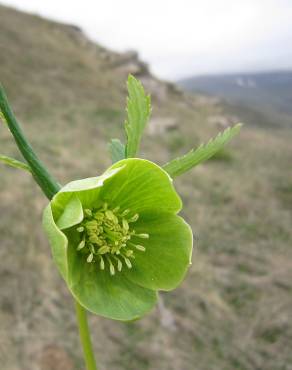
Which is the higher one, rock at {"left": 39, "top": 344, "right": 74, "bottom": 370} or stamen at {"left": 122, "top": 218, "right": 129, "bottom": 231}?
stamen at {"left": 122, "top": 218, "right": 129, "bottom": 231}

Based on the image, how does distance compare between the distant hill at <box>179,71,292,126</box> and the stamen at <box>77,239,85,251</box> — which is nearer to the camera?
the stamen at <box>77,239,85,251</box>

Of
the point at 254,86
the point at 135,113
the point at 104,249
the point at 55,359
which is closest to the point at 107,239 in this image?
the point at 104,249

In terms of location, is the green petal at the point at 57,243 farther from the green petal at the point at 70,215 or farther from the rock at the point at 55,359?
the rock at the point at 55,359

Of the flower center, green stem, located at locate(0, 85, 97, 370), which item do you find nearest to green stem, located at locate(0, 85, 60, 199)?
green stem, located at locate(0, 85, 97, 370)

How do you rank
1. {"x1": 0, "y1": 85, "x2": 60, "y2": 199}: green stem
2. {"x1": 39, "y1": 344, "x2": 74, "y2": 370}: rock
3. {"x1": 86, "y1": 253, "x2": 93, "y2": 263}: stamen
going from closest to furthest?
{"x1": 0, "y1": 85, "x2": 60, "y2": 199}: green stem, {"x1": 86, "y1": 253, "x2": 93, "y2": 263}: stamen, {"x1": 39, "y1": 344, "x2": 74, "y2": 370}: rock

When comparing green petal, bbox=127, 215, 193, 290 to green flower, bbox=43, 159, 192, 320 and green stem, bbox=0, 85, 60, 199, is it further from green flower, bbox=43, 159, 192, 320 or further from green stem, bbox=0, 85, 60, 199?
green stem, bbox=0, 85, 60, 199

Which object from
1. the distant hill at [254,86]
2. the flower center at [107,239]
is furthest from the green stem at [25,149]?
the distant hill at [254,86]

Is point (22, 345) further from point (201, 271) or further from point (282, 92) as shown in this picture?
point (282, 92)
